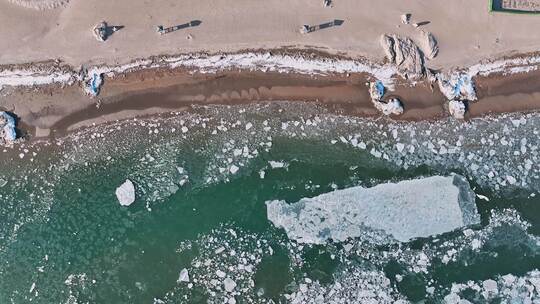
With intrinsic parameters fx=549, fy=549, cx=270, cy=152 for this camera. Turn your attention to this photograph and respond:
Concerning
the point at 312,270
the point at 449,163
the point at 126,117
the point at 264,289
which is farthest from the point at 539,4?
the point at 126,117

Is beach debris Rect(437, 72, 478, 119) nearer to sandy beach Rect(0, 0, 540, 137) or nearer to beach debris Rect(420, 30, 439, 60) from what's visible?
sandy beach Rect(0, 0, 540, 137)

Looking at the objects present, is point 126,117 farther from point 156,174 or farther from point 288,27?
point 288,27

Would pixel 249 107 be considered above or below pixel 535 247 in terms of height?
above

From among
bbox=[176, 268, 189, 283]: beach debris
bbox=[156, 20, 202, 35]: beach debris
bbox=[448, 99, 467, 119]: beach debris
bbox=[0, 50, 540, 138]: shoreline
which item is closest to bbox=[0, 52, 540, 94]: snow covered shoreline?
bbox=[0, 50, 540, 138]: shoreline

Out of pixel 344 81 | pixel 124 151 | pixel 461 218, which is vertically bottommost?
pixel 461 218

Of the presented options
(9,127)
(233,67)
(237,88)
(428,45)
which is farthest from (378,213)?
(9,127)

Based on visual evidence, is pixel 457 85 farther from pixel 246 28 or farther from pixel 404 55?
pixel 246 28

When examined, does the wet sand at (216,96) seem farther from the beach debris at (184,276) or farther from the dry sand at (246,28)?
the beach debris at (184,276)
